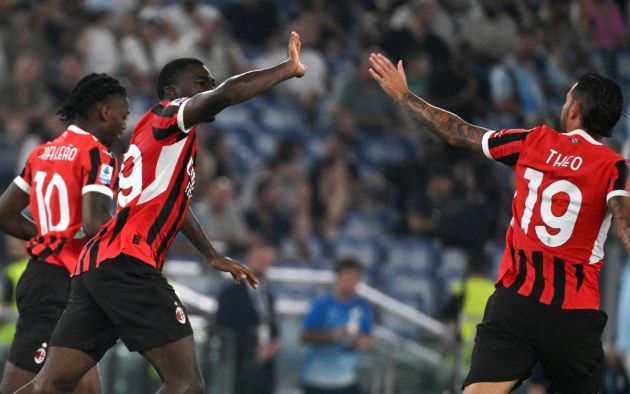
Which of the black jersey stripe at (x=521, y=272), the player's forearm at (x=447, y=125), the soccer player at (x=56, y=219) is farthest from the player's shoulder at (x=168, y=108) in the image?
the black jersey stripe at (x=521, y=272)

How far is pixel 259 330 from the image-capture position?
10.5m

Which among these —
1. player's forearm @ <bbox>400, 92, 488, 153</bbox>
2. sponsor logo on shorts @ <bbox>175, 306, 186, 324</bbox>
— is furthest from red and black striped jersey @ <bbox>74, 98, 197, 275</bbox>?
player's forearm @ <bbox>400, 92, 488, 153</bbox>

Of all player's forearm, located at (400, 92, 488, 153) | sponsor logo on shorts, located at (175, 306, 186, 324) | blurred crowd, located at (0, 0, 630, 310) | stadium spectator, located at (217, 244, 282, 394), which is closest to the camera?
sponsor logo on shorts, located at (175, 306, 186, 324)

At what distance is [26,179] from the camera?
267 inches

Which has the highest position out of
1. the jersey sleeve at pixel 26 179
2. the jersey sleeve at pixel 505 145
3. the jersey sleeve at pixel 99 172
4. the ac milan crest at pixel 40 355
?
the jersey sleeve at pixel 505 145

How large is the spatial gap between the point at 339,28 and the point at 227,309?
610 cm

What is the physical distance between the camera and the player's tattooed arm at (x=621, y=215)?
17.6ft

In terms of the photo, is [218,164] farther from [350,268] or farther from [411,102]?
[411,102]

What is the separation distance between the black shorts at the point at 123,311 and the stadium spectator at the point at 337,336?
4.81 meters

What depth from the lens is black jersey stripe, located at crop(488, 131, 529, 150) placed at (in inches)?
228

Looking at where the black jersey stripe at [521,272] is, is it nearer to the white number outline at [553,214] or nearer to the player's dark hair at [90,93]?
the white number outline at [553,214]

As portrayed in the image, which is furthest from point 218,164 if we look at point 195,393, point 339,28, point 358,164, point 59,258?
point 195,393

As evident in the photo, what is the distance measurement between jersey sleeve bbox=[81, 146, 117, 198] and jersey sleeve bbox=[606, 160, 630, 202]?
2589 millimetres

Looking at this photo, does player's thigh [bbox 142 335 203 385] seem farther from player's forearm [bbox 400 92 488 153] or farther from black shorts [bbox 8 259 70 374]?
player's forearm [bbox 400 92 488 153]
